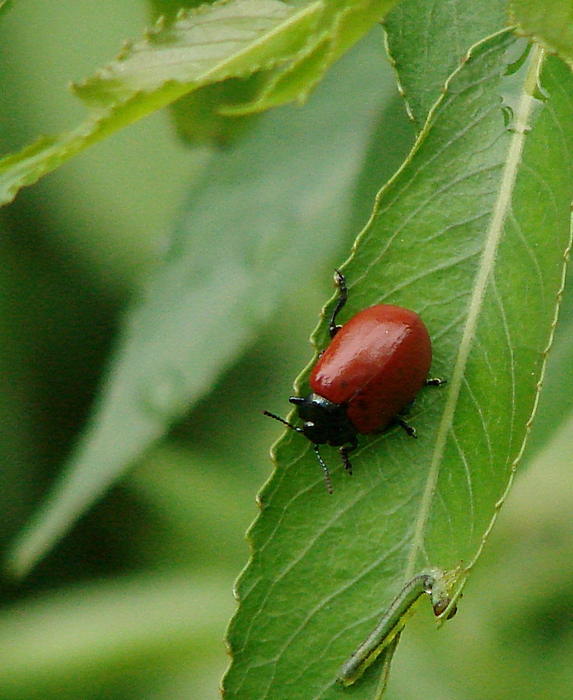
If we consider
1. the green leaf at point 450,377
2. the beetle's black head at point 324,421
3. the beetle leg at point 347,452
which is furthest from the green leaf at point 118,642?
the green leaf at point 450,377

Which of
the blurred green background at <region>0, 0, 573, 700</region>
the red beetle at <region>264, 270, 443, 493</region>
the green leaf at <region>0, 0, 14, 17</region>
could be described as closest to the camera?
the green leaf at <region>0, 0, 14, 17</region>

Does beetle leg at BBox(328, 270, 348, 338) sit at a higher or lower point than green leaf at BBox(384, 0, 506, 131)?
lower

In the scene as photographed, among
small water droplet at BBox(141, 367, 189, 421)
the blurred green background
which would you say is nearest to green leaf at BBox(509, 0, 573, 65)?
the blurred green background

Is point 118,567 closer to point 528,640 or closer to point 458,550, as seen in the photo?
point 528,640

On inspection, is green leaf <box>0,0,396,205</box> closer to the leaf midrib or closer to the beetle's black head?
the leaf midrib

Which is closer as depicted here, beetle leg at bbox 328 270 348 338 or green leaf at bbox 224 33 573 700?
green leaf at bbox 224 33 573 700

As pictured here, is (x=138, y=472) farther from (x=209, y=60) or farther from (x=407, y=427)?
(x=209, y=60)

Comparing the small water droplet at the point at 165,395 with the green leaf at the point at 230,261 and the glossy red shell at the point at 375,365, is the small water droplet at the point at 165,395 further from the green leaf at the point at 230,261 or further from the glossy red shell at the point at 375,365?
the glossy red shell at the point at 375,365

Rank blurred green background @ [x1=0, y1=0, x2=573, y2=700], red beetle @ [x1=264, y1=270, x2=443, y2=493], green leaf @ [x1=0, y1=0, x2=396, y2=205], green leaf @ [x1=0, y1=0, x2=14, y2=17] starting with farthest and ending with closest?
blurred green background @ [x1=0, y1=0, x2=573, y2=700] < red beetle @ [x1=264, y1=270, x2=443, y2=493] < green leaf @ [x1=0, y1=0, x2=14, y2=17] < green leaf @ [x1=0, y1=0, x2=396, y2=205]
